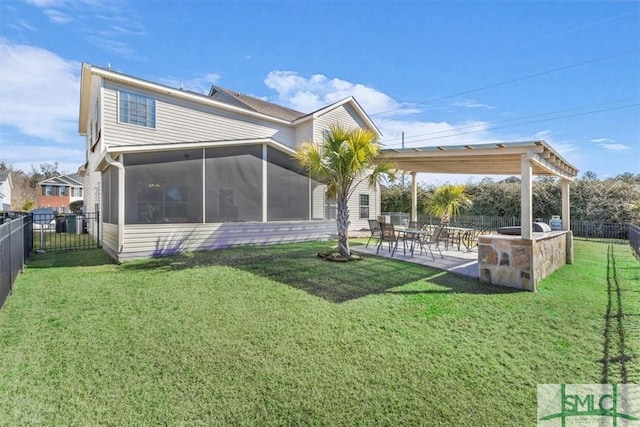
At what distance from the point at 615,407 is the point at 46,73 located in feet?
57.0

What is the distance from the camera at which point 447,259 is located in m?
8.60

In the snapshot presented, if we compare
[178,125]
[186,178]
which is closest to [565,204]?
[186,178]

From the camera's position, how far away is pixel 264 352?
3.54 m

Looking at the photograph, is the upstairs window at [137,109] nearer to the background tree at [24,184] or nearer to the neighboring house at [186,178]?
the neighboring house at [186,178]

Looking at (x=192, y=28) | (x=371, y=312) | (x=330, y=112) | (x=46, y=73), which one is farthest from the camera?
(x=330, y=112)

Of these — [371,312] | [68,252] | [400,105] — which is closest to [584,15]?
[371,312]

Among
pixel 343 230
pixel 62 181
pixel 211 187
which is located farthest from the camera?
pixel 62 181

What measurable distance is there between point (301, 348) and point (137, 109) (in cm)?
1104

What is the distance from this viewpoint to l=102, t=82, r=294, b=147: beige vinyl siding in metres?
10.4

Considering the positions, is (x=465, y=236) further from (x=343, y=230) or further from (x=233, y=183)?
(x=233, y=183)

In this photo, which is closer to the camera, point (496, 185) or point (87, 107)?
point (87, 107)

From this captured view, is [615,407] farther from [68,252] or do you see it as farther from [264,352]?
[68,252]

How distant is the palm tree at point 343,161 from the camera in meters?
7.92

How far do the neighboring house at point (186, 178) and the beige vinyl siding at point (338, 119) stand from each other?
3460 mm
